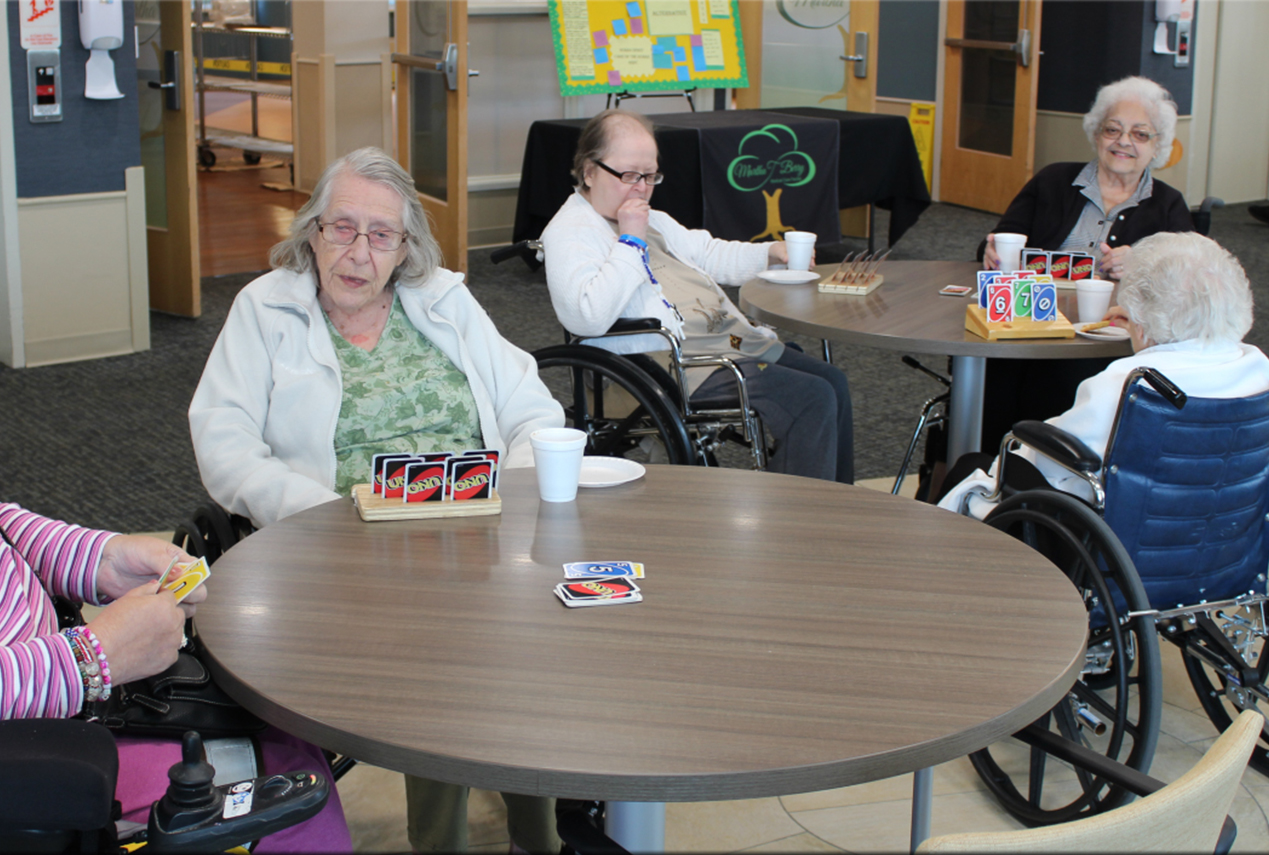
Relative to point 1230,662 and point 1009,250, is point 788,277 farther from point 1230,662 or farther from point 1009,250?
point 1230,662

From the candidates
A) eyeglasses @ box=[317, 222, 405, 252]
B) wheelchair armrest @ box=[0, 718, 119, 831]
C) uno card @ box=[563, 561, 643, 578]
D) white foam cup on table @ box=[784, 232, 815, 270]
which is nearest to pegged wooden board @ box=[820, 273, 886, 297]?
white foam cup on table @ box=[784, 232, 815, 270]

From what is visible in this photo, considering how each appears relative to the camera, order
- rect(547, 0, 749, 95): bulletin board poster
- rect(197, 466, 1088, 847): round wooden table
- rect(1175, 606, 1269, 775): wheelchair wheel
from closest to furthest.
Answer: rect(197, 466, 1088, 847): round wooden table
rect(1175, 606, 1269, 775): wheelchair wheel
rect(547, 0, 749, 95): bulletin board poster

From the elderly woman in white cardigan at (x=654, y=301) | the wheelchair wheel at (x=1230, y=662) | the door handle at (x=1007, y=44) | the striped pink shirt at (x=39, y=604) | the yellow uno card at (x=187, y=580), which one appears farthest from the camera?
the door handle at (x=1007, y=44)

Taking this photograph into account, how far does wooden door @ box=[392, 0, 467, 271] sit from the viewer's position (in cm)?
613

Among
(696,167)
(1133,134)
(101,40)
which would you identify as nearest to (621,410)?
(1133,134)

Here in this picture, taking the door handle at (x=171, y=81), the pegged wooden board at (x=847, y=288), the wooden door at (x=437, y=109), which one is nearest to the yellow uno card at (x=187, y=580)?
the pegged wooden board at (x=847, y=288)

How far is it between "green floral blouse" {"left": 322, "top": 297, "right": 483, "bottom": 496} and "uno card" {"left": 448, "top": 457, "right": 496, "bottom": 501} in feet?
1.45

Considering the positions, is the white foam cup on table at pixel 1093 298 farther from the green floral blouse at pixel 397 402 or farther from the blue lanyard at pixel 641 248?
the green floral blouse at pixel 397 402

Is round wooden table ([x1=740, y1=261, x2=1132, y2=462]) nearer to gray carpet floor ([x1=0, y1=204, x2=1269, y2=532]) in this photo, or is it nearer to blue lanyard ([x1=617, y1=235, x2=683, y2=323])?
blue lanyard ([x1=617, y1=235, x2=683, y2=323])

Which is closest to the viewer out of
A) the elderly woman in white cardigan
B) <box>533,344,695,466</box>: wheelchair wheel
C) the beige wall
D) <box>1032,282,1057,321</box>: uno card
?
<box>533,344,695,466</box>: wheelchair wheel

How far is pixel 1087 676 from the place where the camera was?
7.52 ft

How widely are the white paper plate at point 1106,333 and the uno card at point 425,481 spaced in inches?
60.9

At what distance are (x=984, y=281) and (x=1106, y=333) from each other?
0.27m

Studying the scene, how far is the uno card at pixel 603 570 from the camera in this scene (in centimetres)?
146
